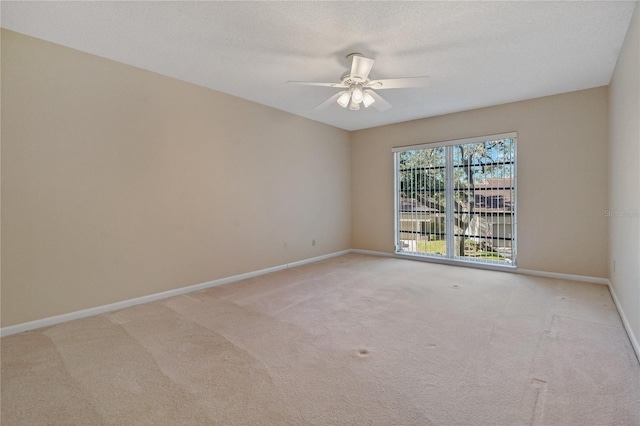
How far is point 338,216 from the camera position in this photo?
6148 millimetres

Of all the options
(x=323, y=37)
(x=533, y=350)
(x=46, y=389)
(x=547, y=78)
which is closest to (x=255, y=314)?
(x=46, y=389)

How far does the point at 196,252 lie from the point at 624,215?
174 inches

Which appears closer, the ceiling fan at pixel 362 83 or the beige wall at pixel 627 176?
the beige wall at pixel 627 176

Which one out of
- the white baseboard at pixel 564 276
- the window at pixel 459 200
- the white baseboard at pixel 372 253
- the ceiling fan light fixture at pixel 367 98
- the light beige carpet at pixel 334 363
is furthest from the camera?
the white baseboard at pixel 372 253

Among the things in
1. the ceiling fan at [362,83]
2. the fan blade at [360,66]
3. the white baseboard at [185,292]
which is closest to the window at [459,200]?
the white baseboard at [185,292]

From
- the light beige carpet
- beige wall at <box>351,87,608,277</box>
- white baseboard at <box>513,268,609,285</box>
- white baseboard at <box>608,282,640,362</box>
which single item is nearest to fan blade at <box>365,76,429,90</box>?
the light beige carpet

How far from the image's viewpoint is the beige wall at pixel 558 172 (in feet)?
13.0

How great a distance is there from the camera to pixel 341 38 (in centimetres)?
269

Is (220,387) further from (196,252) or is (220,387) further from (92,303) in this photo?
(196,252)

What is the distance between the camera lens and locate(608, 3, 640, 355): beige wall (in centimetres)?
227

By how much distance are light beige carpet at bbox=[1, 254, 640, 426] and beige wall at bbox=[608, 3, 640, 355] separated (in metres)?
0.35

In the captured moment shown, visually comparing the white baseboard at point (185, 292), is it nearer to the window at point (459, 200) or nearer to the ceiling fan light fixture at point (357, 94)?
the window at point (459, 200)

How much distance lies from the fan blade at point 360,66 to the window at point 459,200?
2859 mm

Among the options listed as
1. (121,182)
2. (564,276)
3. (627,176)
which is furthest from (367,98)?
(564,276)
